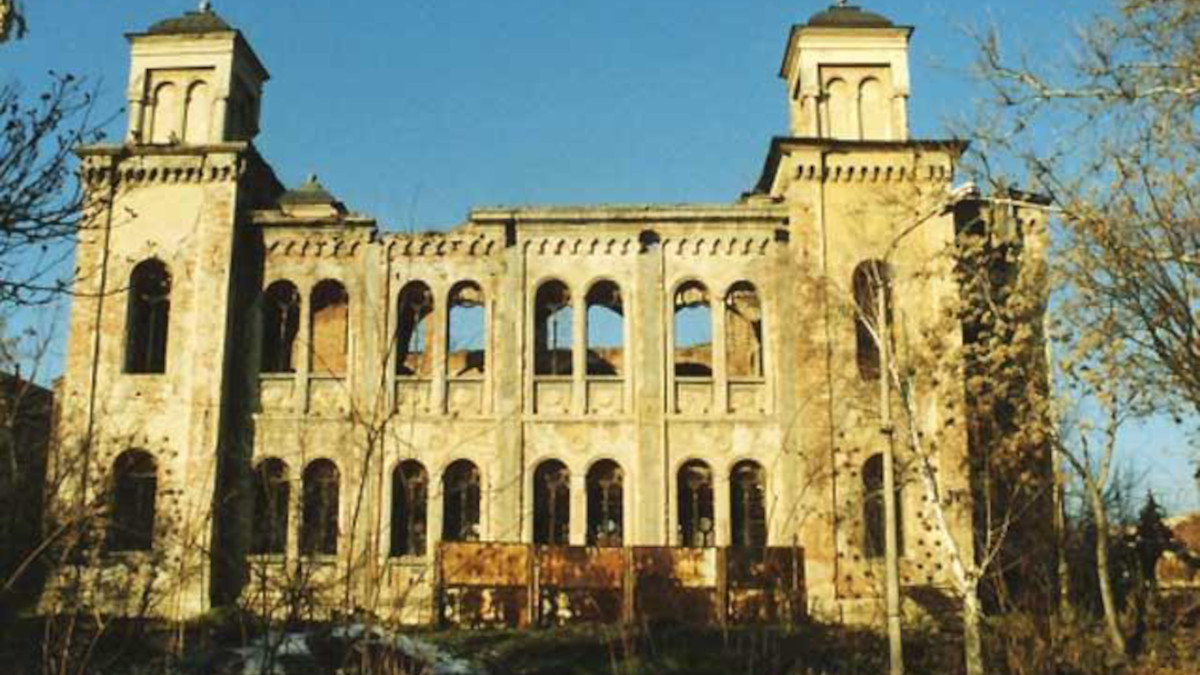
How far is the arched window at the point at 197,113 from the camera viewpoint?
3003cm

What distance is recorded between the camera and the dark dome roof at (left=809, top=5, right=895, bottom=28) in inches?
1195

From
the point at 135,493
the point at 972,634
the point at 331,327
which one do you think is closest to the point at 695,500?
the point at 972,634

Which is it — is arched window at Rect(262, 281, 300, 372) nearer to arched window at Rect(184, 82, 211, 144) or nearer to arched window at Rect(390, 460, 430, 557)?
arched window at Rect(390, 460, 430, 557)

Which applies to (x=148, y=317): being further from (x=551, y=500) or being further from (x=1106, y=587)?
(x=1106, y=587)

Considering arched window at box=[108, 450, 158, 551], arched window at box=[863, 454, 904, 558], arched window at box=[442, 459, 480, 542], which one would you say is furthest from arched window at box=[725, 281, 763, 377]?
arched window at box=[108, 450, 158, 551]

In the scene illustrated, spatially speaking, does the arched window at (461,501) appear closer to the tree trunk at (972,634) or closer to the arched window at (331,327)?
the arched window at (331,327)

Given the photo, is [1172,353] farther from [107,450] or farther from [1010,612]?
[107,450]

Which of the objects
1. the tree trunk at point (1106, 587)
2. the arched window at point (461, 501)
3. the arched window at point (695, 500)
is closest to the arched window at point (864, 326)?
the arched window at point (695, 500)

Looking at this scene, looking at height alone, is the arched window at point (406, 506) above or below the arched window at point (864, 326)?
below

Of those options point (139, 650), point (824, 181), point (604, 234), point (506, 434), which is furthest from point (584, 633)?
point (824, 181)

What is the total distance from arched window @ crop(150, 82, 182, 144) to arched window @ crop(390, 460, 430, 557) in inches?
377

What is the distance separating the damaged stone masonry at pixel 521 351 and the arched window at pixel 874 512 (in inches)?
2.5

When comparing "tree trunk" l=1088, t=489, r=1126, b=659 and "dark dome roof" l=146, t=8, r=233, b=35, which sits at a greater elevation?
"dark dome roof" l=146, t=8, r=233, b=35

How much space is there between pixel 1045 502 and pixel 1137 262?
12.0 metres
